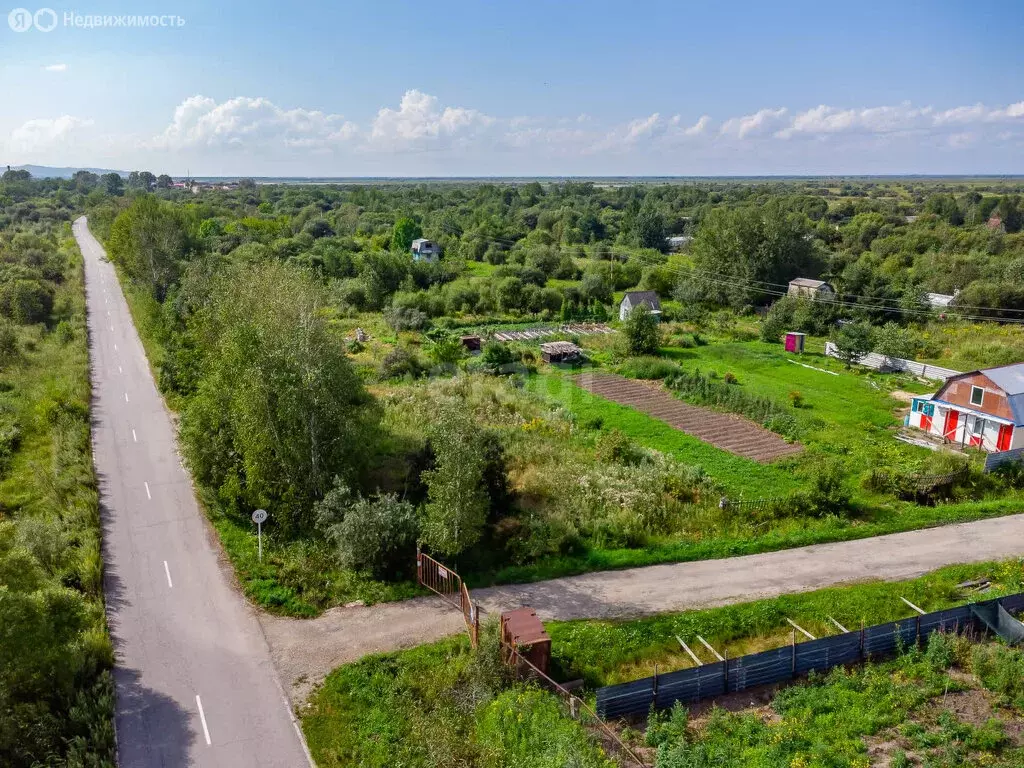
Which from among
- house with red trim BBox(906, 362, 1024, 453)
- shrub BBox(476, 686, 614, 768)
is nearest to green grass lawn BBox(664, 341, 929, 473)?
house with red trim BBox(906, 362, 1024, 453)

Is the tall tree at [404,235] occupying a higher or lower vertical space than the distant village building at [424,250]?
higher

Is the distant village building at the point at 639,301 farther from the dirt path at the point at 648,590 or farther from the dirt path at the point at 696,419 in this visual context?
the dirt path at the point at 648,590

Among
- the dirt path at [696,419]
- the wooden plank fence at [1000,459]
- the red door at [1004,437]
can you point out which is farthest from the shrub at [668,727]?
the red door at [1004,437]

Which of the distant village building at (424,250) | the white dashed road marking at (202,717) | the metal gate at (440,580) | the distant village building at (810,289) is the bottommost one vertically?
the white dashed road marking at (202,717)

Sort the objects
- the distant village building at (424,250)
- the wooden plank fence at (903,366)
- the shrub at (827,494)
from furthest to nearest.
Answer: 1. the distant village building at (424,250)
2. the wooden plank fence at (903,366)
3. the shrub at (827,494)

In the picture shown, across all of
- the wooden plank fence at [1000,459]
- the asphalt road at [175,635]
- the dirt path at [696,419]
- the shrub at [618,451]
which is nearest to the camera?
the asphalt road at [175,635]

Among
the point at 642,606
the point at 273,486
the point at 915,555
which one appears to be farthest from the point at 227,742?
the point at 915,555
